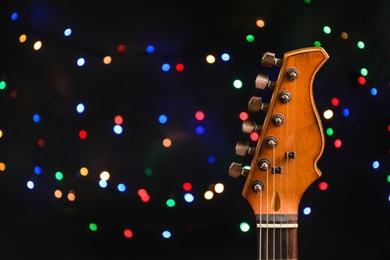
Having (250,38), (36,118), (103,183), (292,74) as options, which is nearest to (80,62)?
(36,118)

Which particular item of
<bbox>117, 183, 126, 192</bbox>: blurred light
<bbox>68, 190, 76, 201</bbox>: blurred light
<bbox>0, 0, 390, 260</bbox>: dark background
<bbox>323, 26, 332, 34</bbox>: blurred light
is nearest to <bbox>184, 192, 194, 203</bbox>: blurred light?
<bbox>0, 0, 390, 260</bbox>: dark background

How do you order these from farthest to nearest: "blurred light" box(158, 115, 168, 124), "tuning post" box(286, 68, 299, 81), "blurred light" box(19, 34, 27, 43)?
1. "blurred light" box(19, 34, 27, 43)
2. "blurred light" box(158, 115, 168, 124)
3. "tuning post" box(286, 68, 299, 81)

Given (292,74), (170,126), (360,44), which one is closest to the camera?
(292,74)

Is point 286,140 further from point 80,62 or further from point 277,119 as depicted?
point 80,62

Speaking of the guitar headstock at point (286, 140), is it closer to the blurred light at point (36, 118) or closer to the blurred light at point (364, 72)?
the blurred light at point (364, 72)

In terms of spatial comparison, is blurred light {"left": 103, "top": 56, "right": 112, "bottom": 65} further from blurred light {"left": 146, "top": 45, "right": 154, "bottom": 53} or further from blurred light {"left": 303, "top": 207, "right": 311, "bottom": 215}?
blurred light {"left": 303, "top": 207, "right": 311, "bottom": 215}

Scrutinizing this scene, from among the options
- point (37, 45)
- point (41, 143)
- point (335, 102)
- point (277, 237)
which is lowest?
point (277, 237)

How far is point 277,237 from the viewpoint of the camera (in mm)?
1146

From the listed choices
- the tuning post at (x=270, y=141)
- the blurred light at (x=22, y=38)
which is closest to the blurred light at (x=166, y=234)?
the tuning post at (x=270, y=141)

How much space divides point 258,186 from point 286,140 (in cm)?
10

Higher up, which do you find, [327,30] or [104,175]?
[327,30]

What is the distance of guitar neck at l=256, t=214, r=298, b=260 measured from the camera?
1.14m

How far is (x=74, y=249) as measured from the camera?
1.32 meters

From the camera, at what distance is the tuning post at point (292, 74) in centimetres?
108
